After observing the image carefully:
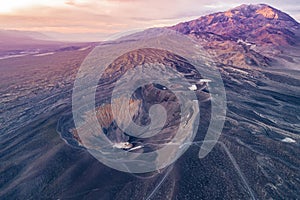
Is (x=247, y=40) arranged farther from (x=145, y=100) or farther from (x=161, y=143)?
(x=161, y=143)

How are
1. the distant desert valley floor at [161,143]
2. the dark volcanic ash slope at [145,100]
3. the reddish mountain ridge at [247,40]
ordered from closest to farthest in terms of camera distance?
the distant desert valley floor at [161,143], the dark volcanic ash slope at [145,100], the reddish mountain ridge at [247,40]

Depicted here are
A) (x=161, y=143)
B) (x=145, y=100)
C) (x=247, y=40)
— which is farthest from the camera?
(x=247, y=40)

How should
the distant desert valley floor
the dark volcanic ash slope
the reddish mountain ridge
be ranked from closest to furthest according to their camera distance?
1. the distant desert valley floor
2. the dark volcanic ash slope
3. the reddish mountain ridge

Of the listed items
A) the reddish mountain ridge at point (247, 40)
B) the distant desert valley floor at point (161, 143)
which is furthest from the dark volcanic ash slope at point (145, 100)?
the reddish mountain ridge at point (247, 40)

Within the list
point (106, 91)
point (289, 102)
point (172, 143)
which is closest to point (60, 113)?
point (106, 91)

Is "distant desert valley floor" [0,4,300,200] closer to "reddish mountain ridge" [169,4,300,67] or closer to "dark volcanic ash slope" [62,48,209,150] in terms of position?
"dark volcanic ash slope" [62,48,209,150]

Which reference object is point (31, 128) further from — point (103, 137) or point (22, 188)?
point (22, 188)

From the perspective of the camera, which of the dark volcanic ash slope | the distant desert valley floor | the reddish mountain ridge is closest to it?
the distant desert valley floor

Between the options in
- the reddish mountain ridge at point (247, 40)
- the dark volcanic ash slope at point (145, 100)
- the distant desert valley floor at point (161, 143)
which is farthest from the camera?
the reddish mountain ridge at point (247, 40)

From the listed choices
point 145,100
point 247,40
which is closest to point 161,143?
point 145,100

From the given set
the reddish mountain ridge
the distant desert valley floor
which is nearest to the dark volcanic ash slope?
the distant desert valley floor

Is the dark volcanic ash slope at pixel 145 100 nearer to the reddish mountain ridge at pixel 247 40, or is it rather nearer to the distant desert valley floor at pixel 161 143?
the distant desert valley floor at pixel 161 143
